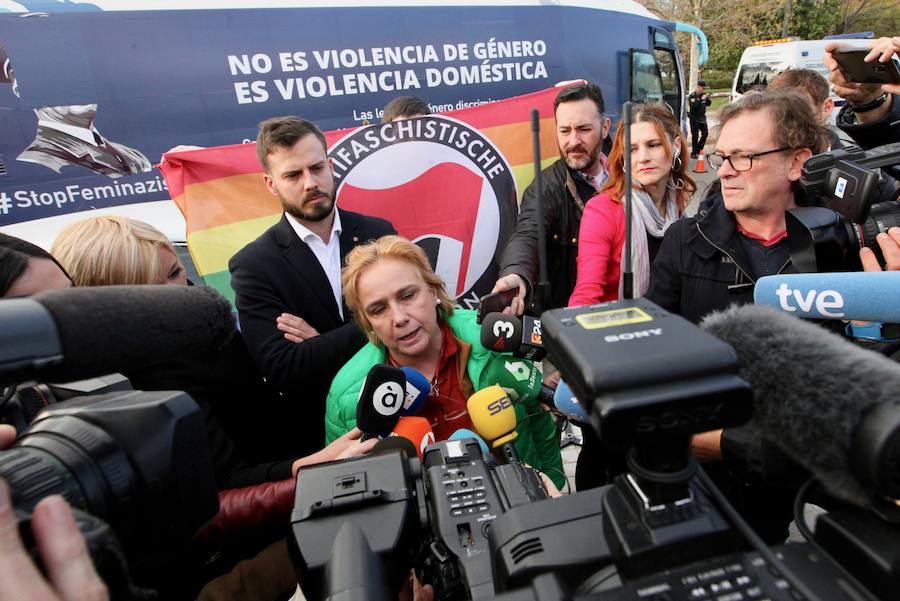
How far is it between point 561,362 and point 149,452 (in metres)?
0.51

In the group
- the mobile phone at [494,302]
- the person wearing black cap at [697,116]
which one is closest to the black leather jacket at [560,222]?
the mobile phone at [494,302]

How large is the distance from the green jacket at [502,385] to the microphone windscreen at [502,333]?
0.63 feet

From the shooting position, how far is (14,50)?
11.3 feet

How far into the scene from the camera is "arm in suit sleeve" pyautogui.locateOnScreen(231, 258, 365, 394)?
204 cm

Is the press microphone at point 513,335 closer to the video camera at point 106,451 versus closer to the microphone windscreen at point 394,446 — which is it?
the microphone windscreen at point 394,446

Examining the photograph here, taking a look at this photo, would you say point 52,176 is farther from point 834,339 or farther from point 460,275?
point 834,339

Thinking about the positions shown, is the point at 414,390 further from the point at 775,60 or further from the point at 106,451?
the point at 775,60

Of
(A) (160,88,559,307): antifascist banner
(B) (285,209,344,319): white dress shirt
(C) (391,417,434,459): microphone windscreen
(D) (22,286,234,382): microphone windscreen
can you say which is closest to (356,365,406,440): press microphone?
(C) (391,417,434,459): microphone windscreen

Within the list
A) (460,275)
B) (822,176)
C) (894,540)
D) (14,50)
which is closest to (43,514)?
(894,540)

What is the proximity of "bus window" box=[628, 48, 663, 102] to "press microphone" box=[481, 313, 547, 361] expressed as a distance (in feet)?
22.1

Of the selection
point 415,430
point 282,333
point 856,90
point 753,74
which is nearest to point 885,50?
point 856,90

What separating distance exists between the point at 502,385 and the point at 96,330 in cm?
137

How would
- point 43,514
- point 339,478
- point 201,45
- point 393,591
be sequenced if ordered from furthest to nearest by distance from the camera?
point 201,45 < point 339,478 < point 393,591 < point 43,514

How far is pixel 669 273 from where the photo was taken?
180 centimetres
